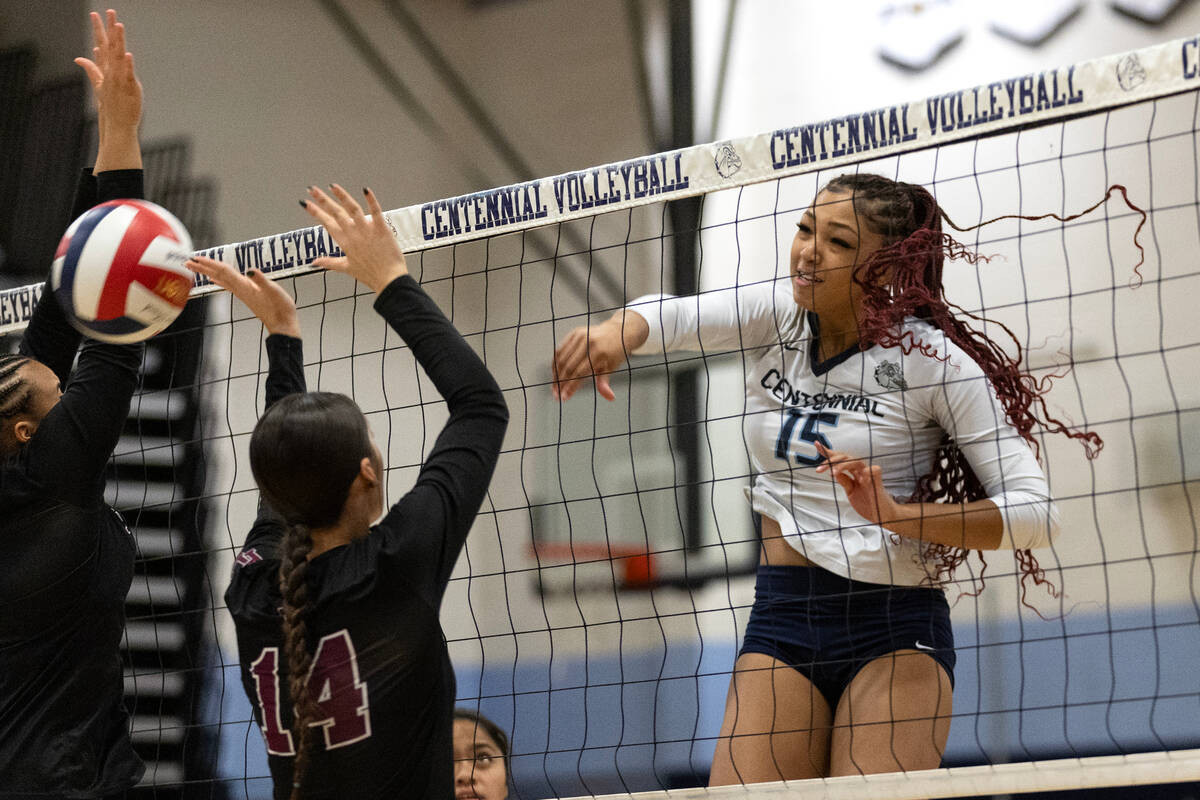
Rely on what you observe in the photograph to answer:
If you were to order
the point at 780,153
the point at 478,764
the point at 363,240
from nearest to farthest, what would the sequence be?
the point at 363,240 < the point at 780,153 < the point at 478,764

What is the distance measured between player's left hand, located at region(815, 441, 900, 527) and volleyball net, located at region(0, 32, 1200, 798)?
782mm

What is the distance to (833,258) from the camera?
2674 millimetres

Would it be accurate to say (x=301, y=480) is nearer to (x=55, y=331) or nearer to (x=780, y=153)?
(x=55, y=331)

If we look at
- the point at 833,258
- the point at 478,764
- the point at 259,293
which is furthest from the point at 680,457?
the point at 259,293

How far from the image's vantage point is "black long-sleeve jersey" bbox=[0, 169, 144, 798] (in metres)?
2.25

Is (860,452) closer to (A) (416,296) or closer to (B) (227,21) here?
(A) (416,296)

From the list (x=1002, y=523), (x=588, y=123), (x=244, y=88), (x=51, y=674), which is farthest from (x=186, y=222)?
(x=1002, y=523)

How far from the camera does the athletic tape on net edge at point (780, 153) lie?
8.32 feet

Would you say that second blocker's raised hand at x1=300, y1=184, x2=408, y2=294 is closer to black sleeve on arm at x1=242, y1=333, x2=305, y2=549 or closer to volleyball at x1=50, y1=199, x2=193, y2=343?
black sleeve on arm at x1=242, y1=333, x2=305, y2=549

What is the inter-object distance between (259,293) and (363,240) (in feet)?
1.30

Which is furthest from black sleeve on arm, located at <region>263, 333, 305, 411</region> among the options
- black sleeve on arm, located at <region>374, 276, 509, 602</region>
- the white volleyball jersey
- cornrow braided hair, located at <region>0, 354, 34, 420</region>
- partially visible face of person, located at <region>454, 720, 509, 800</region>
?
partially visible face of person, located at <region>454, 720, 509, 800</region>

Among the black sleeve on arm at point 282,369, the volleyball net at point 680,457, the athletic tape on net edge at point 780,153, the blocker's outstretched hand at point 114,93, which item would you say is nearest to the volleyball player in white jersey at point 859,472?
the athletic tape on net edge at point 780,153

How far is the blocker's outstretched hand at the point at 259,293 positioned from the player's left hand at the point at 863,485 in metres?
1.11

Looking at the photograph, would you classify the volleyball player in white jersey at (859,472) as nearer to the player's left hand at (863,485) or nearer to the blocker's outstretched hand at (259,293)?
the player's left hand at (863,485)
